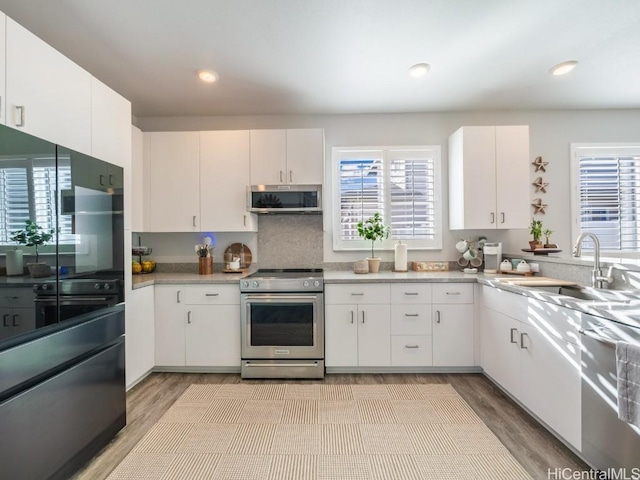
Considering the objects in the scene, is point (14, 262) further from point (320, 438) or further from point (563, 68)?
point (563, 68)

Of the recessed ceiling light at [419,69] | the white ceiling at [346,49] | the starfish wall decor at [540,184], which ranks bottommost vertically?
the starfish wall decor at [540,184]

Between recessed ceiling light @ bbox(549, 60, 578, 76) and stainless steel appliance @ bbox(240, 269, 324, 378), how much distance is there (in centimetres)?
262

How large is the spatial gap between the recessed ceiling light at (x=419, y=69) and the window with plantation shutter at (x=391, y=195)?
38.3 inches

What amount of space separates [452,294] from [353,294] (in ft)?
2.91

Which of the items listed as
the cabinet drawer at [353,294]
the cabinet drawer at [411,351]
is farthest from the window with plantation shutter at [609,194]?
the cabinet drawer at [353,294]

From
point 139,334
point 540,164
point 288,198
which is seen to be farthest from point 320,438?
point 540,164

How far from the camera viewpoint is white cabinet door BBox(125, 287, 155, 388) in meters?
2.50

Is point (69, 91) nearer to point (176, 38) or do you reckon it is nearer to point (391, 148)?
point (176, 38)

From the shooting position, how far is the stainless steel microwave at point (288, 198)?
3100mm

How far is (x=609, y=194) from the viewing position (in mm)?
3449

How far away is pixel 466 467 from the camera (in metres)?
1.75

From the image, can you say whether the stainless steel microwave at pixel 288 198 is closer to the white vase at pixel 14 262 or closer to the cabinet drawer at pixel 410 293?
the cabinet drawer at pixel 410 293

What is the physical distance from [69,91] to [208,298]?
179cm

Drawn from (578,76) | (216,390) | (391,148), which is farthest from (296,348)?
(578,76)
